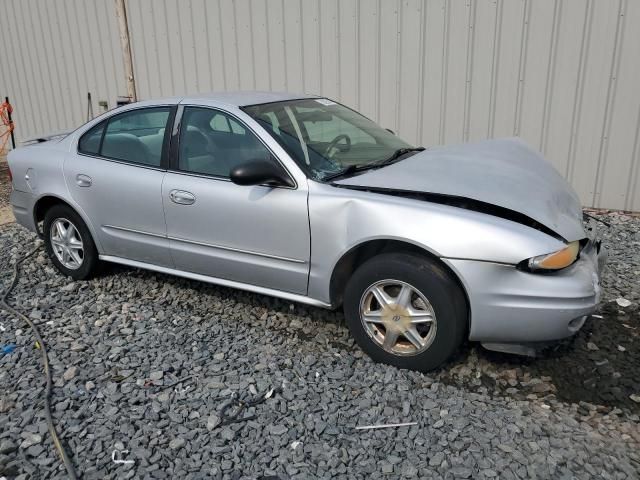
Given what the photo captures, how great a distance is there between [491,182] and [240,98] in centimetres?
186

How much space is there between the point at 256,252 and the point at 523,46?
168 inches

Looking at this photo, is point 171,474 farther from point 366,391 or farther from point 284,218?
point 284,218

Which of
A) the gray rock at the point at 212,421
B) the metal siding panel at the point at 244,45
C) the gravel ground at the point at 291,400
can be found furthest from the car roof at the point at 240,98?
the metal siding panel at the point at 244,45

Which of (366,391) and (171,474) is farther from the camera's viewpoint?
(366,391)

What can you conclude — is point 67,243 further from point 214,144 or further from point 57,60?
point 57,60

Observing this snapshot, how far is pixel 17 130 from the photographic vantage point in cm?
1154

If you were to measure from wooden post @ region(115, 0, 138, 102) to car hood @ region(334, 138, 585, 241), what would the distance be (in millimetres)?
6239

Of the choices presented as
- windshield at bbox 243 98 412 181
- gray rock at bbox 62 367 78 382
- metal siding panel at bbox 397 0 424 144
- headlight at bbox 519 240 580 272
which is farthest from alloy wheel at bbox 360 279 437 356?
metal siding panel at bbox 397 0 424 144

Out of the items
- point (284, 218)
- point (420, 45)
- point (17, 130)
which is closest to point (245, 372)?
point (284, 218)

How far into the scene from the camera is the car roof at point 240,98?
3868 millimetres

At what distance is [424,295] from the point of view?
9.84ft

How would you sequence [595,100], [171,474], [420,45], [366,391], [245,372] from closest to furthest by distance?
[171,474] < [366,391] < [245,372] < [595,100] < [420,45]

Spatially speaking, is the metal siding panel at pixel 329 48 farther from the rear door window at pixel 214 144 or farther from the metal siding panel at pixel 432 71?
the rear door window at pixel 214 144

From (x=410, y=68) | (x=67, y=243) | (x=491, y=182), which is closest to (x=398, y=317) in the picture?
(x=491, y=182)
